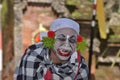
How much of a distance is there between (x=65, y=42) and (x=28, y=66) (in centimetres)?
35

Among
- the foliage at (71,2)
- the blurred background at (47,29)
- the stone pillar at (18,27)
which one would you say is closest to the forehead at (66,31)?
the blurred background at (47,29)

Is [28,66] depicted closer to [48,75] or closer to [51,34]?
[48,75]

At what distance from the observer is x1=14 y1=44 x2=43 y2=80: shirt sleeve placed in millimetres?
3445

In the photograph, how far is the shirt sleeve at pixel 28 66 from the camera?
3445 mm

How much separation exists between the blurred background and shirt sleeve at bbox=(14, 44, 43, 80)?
5.20 meters

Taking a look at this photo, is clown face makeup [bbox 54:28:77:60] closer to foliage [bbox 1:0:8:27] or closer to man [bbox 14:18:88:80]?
man [bbox 14:18:88:80]

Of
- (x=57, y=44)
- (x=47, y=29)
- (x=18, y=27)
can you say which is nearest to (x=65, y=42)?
(x=57, y=44)

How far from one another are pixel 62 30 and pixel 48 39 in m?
0.13

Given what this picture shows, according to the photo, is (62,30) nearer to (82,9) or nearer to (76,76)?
(76,76)

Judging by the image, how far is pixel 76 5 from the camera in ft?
32.8

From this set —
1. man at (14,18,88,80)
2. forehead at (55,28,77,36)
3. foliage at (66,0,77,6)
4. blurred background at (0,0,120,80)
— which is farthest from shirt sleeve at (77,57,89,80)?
foliage at (66,0,77,6)

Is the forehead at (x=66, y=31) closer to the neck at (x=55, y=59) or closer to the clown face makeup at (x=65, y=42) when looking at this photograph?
the clown face makeup at (x=65, y=42)

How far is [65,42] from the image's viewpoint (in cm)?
356

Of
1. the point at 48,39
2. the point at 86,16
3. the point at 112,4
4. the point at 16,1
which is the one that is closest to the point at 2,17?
the point at 16,1
